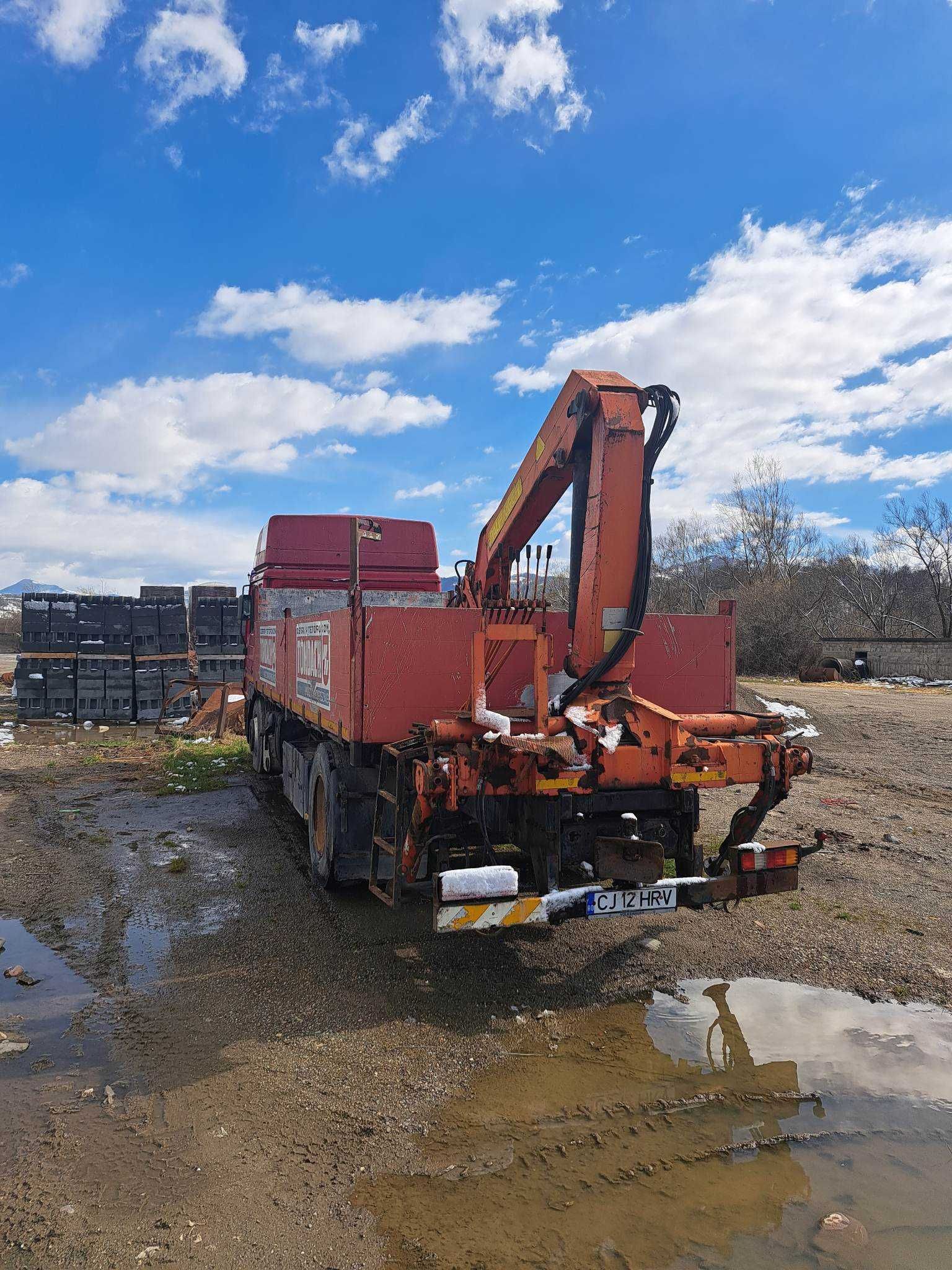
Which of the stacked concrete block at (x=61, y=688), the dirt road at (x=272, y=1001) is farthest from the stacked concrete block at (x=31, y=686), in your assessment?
the dirt road at (x=272, y=1001)

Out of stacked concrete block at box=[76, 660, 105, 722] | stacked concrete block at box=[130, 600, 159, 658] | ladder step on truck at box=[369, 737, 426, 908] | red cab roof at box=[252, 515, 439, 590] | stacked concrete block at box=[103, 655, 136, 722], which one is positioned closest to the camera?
ladder step on truck at box=[369, 737, 426, 908]

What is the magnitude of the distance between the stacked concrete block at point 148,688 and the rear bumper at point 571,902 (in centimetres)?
1539

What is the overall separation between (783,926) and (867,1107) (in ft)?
6.61

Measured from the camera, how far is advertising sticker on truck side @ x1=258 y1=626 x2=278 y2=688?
8389 mm

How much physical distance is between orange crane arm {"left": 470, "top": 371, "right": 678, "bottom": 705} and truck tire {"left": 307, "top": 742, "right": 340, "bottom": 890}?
1.98 m

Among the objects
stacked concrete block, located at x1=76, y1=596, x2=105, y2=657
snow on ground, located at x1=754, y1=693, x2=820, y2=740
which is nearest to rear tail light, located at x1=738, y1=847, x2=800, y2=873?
snow on ground, located at x1=754, y1=693, x2=820, y2=740

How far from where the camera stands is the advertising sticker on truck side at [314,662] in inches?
225

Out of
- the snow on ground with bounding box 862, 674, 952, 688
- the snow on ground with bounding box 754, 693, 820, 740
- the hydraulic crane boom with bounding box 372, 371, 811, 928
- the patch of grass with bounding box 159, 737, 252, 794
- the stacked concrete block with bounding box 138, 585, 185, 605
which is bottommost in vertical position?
the patch of grass with bounding box 159, 737, 252, 794

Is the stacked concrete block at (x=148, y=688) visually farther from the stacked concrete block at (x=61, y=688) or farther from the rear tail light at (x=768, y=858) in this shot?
the rear tail light at (x=768, y=858)

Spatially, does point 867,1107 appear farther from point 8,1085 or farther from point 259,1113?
point 8,1085

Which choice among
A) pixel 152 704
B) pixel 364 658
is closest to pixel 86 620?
pixel 152 704

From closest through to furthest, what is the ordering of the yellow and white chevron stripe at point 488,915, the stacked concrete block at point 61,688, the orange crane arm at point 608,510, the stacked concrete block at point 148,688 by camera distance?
the yellow and white chevron stripe at point 488,915
the orange crane arm at point 608,510
the stacked concrete block at point 61,688
the stacked concrete block at point 148,688

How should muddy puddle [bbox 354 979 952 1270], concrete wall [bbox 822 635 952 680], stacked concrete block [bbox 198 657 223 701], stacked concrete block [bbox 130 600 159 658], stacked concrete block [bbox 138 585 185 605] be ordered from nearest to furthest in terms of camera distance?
muddy puddle [bbox 354 979 952 1270] → stacked concrete block [bbox 130 600 159 658] → stacked concrete block [bbox 198 657 223 701] → stacked concrete block [bbox 138 585 185 605] → concrete wall [bbox 822 635 952 680]

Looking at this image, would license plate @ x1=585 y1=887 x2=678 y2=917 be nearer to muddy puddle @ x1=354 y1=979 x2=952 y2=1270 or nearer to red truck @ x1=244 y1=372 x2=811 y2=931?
red truck @ x1=244 y1=372 x2=811 y2=931
